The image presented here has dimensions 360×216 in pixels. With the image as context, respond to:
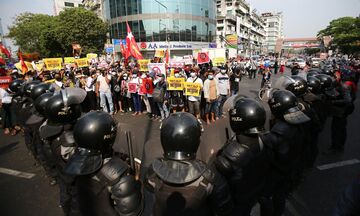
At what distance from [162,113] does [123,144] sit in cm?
604

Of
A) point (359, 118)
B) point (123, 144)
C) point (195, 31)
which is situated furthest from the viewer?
point (195, 31)

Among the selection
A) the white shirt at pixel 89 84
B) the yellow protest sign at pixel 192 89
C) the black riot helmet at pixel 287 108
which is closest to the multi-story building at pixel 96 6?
the white shirt at pixel 89 84

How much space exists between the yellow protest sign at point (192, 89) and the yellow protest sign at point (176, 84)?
319 mm

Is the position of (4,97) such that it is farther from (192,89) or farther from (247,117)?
(247,117)

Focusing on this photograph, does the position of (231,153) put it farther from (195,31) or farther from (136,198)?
(195,31)

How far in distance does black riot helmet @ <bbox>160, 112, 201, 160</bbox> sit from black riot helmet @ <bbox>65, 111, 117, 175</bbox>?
1.89ft

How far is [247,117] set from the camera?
252 cm

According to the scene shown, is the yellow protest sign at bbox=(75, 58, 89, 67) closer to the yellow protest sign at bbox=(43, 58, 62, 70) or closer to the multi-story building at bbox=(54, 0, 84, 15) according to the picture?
the yellow protest sign at bbox=(43, 58, 62, 70)

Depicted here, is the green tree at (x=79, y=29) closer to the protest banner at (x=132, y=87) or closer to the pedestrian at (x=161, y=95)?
the protest banner at (x=132, y=87)

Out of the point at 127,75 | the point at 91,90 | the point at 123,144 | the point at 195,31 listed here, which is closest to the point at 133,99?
the point at 127,75

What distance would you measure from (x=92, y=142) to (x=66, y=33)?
40.7 m

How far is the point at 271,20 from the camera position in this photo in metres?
137

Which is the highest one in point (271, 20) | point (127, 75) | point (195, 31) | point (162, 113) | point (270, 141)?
point (271, 20)

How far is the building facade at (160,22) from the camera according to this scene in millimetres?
42625
